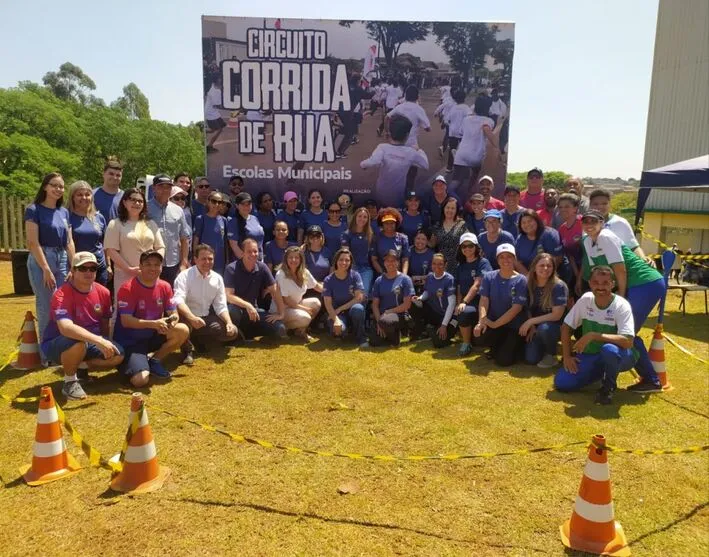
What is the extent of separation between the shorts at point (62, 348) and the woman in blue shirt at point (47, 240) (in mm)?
685

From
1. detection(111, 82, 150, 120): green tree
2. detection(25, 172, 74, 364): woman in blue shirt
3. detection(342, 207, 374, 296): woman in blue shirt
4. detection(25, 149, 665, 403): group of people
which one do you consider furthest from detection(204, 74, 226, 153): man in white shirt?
detection(111, 82, 150, 120): green tree

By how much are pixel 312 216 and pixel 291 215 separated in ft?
1.30

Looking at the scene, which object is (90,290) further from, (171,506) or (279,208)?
(279,208)

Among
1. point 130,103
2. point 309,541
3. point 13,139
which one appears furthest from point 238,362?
point 130,103

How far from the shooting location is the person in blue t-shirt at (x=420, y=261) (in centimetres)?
748

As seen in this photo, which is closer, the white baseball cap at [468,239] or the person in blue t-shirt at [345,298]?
the white baseball cap at [468,239]

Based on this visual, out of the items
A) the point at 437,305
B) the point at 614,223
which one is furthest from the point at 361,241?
the point at 614,223

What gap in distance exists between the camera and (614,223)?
6.05 m

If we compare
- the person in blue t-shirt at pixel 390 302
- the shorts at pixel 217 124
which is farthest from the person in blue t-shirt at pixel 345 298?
the shorts at pixel 217 124

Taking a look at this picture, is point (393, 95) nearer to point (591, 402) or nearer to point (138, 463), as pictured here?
point (591, 402)

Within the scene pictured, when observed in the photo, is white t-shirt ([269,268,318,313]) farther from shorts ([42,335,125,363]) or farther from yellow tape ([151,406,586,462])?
yellow tape ([151,406,586,462])

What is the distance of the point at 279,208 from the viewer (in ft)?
28.8

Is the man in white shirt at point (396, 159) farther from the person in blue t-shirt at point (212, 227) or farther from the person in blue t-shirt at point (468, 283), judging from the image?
the person in blue t-shirt at point (212, 227)

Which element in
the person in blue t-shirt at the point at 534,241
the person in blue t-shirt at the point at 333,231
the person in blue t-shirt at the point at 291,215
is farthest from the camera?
the person in blue t-shirt at the point at 291,215
